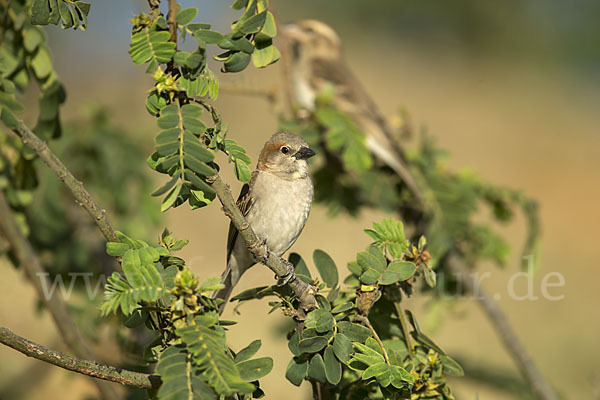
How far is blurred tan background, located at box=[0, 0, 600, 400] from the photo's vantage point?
527 cm

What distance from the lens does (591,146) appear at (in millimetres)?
13578

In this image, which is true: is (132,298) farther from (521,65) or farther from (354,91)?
(521,65)

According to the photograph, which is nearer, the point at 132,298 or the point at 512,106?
the point at 132,298

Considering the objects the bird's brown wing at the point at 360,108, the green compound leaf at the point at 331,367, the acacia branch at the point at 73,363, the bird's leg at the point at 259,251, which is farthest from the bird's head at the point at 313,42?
the acacia branch at the point at 73,363

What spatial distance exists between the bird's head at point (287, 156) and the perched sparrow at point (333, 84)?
0.98 m

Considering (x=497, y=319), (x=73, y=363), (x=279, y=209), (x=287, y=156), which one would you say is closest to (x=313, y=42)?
(x=287, y=156)

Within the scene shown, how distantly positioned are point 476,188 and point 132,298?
303 centimetres

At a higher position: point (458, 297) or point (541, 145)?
point (541, 145)

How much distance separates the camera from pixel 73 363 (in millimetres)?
1529

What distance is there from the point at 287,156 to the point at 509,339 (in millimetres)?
1801

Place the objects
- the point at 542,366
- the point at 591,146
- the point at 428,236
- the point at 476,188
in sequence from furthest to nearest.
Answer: the point at 591,146 < the point at 542,366 < the point at 476,188 < the point at 428,236

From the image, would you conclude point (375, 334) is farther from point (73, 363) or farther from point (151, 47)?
point (151, 47)

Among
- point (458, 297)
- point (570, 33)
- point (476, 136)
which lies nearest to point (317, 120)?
point (458, 297)

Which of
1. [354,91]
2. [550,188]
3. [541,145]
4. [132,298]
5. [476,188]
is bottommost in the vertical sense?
[132,298]
